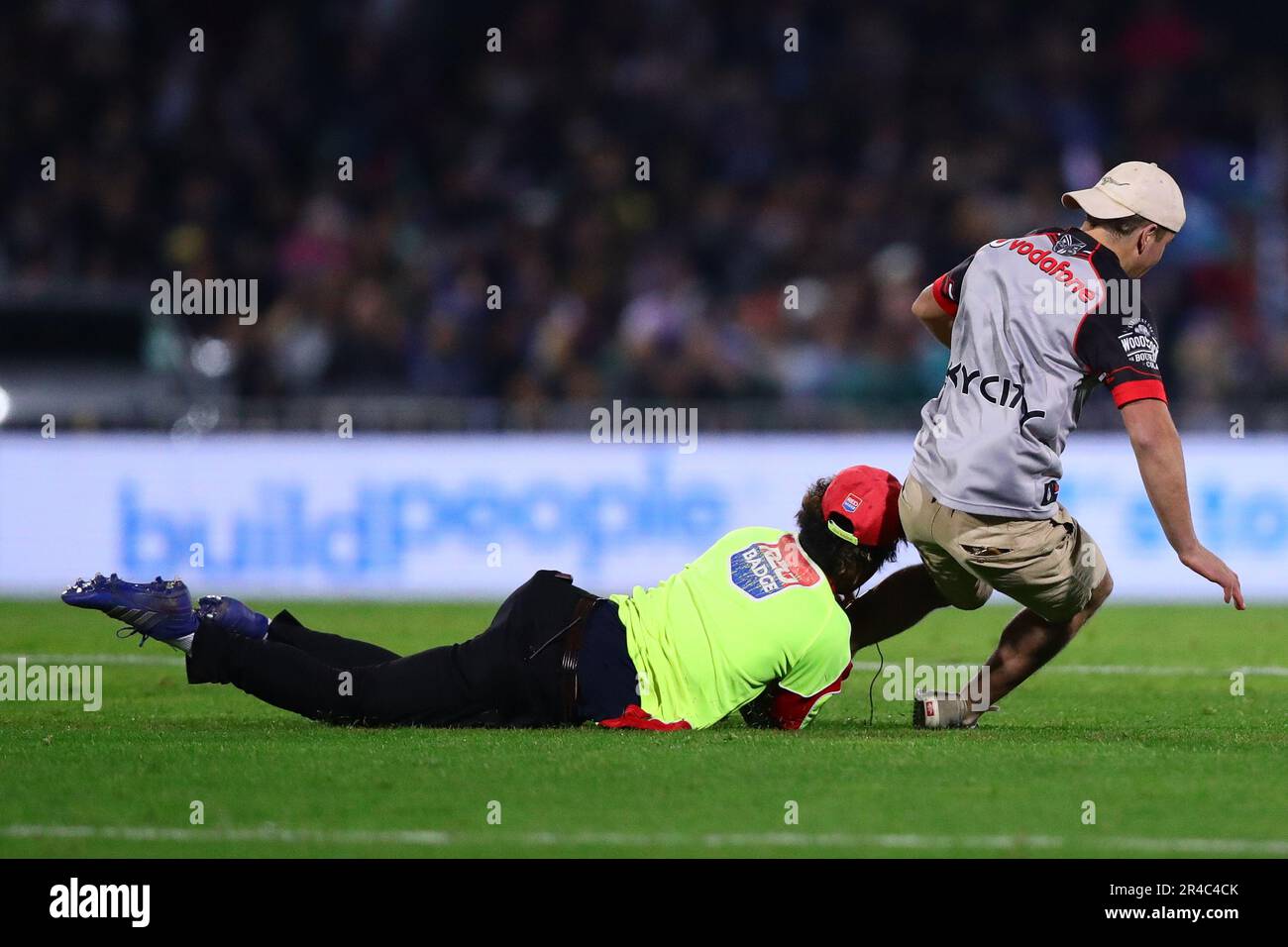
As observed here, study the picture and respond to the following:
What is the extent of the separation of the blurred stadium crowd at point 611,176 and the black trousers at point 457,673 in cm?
946

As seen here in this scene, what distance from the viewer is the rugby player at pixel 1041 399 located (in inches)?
278

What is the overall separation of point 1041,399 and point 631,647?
1.77 m

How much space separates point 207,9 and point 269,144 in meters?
2.51

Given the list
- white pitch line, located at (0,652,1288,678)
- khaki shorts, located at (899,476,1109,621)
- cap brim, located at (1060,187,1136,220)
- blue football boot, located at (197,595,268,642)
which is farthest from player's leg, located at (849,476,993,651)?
white pitch line, located at (0,652,1288,678)

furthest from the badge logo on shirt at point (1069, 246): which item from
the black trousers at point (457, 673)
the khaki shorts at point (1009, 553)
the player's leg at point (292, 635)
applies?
the player's leg at point (292, 635)

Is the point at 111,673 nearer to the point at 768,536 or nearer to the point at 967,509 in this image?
the point at 768,536

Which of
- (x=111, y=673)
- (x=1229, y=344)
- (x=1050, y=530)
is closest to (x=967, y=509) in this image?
(x=1050, y=530)

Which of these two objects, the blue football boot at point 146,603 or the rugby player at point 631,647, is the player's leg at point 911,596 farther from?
the blue football boot at point 146,603

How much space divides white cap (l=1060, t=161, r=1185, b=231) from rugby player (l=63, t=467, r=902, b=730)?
130 cm

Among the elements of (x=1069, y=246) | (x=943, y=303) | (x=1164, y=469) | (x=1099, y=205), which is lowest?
(x=1164, y=469)

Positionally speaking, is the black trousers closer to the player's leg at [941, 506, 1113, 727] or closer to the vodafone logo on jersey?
the player's leg at [941, 506, 1113, 727]

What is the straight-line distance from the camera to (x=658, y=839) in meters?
5.82

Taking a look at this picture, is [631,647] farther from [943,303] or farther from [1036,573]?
[943,303]

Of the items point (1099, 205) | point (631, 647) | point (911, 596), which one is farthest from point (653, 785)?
point (1099, 205)
